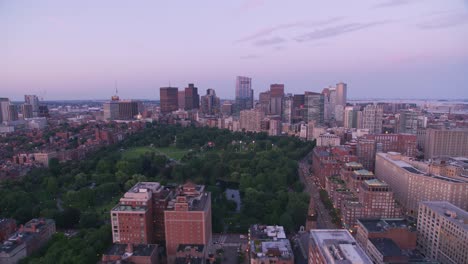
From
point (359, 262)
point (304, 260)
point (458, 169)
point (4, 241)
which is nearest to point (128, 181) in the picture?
point (4, 241)

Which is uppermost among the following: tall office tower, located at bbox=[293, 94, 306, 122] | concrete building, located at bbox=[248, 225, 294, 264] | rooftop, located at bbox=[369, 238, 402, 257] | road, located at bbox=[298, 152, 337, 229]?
tall office tower, located at bbox=[293, 94, 306, 122]

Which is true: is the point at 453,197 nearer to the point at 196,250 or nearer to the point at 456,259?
the point at 456,259

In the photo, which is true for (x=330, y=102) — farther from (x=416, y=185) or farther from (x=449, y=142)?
(x=416, y=185)

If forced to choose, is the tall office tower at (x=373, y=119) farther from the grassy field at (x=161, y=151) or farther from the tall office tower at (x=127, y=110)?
the tall office tower at (x=127, y=110)

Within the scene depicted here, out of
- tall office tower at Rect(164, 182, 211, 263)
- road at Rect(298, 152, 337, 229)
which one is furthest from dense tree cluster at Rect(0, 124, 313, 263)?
tall office tower at Rect(164, 182, 211, 263)

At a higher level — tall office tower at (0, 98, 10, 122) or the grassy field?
tall office tower at (0, 98, 10, 122)

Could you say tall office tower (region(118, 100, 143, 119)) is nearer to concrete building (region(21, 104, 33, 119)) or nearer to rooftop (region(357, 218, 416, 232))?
concrete building (region(21, 104, 33, 119))

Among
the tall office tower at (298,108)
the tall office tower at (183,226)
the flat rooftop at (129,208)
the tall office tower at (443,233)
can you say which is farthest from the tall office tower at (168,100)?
the tall office tower at (443,233)
